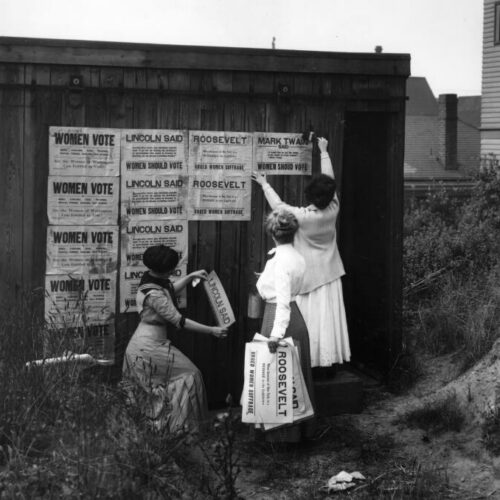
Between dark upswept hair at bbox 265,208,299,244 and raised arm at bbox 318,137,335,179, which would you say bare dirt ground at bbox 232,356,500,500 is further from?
raised arm at bbox 318,137,335,179

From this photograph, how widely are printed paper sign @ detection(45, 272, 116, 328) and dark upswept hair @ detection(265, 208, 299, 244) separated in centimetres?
163

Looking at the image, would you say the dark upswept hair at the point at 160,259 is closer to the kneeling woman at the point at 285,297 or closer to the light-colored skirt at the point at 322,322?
the kneeling woman at the point at 285,297

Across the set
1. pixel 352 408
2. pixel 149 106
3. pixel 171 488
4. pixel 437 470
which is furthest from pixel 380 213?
pixel 171 488

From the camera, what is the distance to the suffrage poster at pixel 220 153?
7594 millimetres

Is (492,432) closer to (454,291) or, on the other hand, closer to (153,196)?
(454,291)

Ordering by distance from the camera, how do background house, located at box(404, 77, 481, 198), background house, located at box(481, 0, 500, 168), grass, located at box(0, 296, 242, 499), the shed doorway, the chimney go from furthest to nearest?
the chimney < background house, located at box(404, 77, 481, 198) < background house, located at box(481, 0, 500, 168) < the shed doorway < grass, located at box(0, 296, 242, 499)

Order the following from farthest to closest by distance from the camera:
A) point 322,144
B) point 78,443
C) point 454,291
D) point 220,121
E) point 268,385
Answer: point 454,291 → point 322,144 → point 220,121 → point 268,385 → point 78,443

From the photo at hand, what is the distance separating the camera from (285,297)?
659 centimetres

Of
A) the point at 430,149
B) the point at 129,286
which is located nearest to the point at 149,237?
the point at 129,286

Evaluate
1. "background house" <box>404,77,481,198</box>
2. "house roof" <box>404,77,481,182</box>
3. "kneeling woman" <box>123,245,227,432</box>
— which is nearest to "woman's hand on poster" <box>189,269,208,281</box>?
"kneeling woman" <box>123,245,227,432</box>

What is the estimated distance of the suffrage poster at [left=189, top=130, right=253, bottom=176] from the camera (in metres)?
7.59

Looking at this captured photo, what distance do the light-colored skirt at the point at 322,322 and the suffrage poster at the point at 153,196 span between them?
1372mm

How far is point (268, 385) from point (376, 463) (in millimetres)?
1008

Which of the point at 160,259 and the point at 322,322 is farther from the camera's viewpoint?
the point at 322,322
